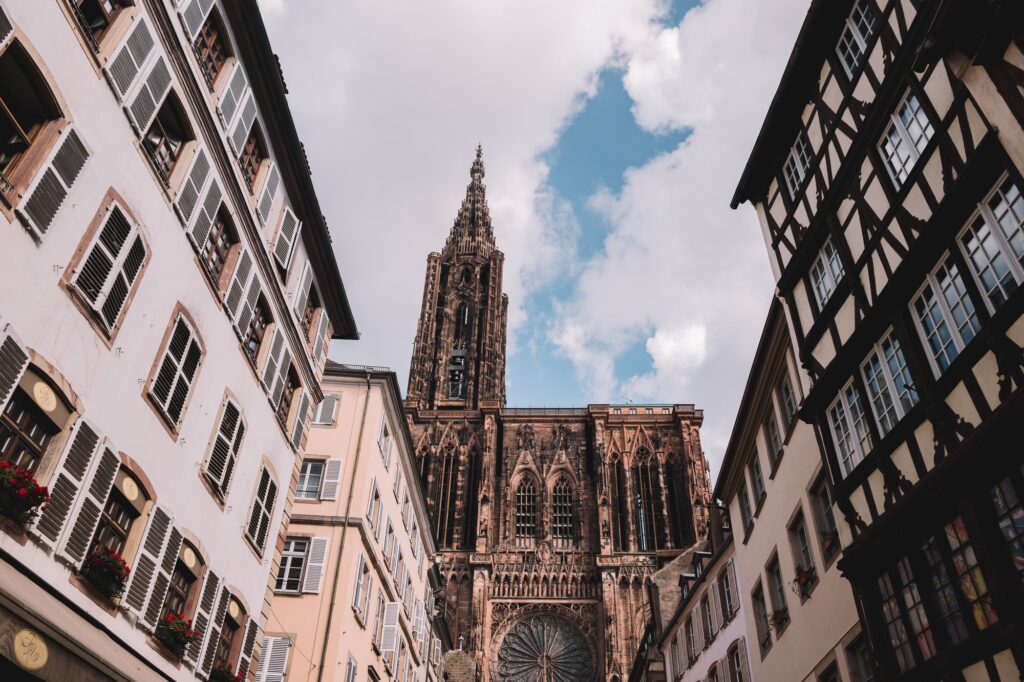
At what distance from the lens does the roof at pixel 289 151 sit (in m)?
12.6

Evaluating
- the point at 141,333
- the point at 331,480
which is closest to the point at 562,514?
the point at 331,480

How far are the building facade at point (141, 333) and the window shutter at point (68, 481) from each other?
1.1 inches

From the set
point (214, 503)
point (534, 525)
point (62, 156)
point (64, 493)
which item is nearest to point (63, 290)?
point (62, 156)

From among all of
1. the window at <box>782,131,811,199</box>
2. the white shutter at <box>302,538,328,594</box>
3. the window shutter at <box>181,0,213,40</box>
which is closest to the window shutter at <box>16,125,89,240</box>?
the window shutter at <box>181,0,213,40</box>

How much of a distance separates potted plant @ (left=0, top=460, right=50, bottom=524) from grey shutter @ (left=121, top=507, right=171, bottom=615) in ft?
7.65

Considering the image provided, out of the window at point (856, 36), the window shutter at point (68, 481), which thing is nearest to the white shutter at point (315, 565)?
Answer: the window shutter at point (68, 481)

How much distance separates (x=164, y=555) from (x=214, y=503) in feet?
5.32

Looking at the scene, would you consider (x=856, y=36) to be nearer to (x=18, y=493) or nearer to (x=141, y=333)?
(x=141, y=333)

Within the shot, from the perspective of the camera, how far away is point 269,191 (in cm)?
1391

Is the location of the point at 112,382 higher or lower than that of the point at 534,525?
lower

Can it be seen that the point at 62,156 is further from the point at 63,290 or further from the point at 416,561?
the point at 416,561

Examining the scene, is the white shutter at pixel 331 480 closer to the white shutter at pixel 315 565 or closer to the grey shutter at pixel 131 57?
the white shutter at pixel 315 565

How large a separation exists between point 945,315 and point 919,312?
69 centimetres

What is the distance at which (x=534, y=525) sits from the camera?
53781mm
